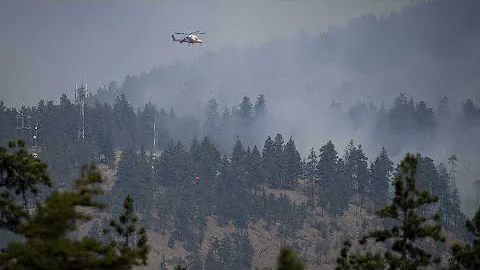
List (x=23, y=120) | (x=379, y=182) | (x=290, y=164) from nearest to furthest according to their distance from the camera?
1. (x=379, y=182)
2. (x=290, y=164)
3. (x=23, y=120)

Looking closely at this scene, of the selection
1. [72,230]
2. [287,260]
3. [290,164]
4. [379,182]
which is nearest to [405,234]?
[287,260]

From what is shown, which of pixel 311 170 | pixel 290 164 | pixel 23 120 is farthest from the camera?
pixel 311 170

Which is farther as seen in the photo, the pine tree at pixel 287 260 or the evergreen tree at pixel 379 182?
the evergreen tree at pixel 379 182

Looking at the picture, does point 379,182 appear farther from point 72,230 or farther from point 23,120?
point 72,230

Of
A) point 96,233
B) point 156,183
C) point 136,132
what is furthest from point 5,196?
point 136,132

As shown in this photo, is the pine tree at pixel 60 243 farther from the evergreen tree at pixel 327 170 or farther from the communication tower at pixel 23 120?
the communication tower at pixel 23 120

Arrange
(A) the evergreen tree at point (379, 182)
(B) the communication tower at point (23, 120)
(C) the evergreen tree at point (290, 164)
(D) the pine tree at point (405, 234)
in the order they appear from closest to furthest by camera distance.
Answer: (D) the pine tree at point (405, 234)
(A) the evergreen tree at point (379, 182)
(C) the evergreen tree at point (290, 164)
(B) the communication tower at point (23, 120)

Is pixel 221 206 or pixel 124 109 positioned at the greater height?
pixel 124 109

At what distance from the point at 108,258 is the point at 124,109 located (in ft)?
558

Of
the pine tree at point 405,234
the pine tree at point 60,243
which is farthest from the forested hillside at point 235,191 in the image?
the pine tree at point 60,243

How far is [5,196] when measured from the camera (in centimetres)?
2797

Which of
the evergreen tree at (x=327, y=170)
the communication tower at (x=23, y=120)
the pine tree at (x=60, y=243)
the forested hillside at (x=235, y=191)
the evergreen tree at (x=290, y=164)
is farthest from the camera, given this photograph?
the communication tower at (x=23, y=120)

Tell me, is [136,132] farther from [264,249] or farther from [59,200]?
[59,200]

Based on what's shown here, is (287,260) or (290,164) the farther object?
(290,164)
